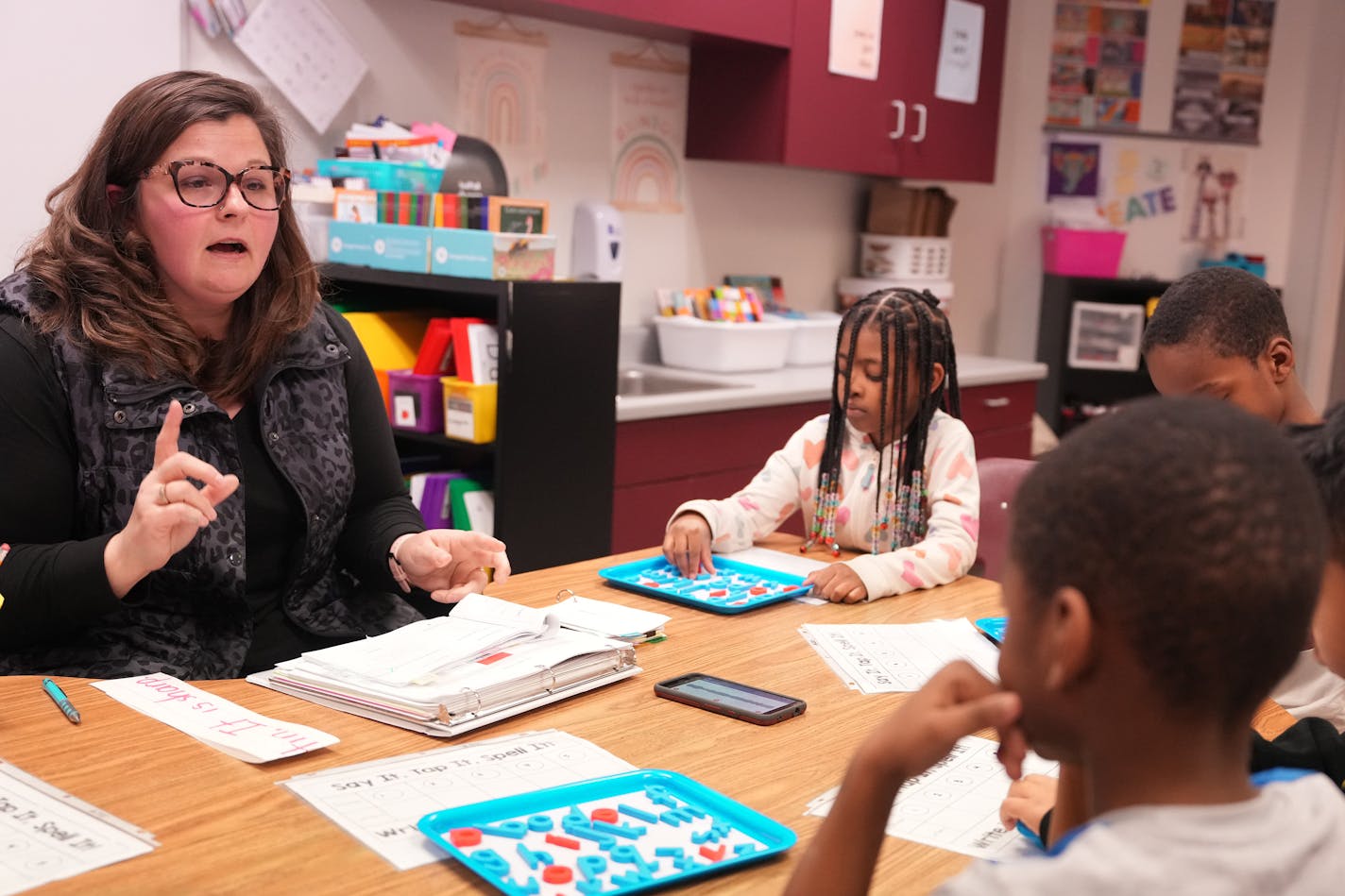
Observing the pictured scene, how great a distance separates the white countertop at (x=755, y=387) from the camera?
2906 mm

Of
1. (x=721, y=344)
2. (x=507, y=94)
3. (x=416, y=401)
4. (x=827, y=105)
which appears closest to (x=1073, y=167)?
(x=827, y=105)

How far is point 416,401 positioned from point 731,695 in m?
1.43

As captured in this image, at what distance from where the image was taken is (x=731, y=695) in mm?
1357

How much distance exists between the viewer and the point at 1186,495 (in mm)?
673

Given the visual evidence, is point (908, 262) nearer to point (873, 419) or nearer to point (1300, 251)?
point (1300, 251)

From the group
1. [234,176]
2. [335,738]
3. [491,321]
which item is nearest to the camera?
[335,738]

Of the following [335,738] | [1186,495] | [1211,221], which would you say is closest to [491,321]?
[335,738]

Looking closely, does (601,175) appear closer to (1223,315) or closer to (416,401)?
(416,401)

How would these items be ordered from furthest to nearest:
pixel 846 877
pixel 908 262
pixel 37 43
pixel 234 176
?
1. pixel 908 262
2. pixel 37 43
3. pixel 234 176
4. pixel 846 877

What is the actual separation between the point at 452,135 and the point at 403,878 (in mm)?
2075

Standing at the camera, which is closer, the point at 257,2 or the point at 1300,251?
the point at 257,2

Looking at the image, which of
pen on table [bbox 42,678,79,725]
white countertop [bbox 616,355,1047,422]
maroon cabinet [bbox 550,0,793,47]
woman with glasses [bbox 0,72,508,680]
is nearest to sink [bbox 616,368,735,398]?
white countertop [bbox 616,355,1047,422]

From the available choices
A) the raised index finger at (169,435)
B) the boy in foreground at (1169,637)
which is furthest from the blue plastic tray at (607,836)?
the raised index finger at (169,435)

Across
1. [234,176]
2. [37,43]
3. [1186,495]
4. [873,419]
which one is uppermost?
[37,43]
